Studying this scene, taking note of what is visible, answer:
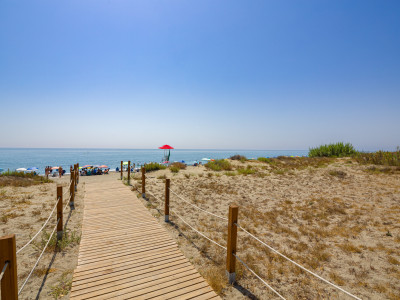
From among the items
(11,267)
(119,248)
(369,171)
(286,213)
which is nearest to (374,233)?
(286,213)

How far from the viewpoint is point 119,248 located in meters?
4.98

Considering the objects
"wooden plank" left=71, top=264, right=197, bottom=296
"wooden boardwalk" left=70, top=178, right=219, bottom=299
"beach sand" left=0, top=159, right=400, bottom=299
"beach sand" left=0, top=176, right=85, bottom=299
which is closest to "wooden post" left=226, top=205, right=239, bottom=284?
"beach sand" left=0, top=159, right=400, bottom=299

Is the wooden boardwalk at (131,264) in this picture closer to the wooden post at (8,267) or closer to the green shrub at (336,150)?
the wooden post at (8,267)

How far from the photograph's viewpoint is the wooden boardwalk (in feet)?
11.4

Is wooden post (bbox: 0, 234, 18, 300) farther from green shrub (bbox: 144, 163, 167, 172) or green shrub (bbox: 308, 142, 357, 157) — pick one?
green shrub (bbox: 308, 142, 357, 157)

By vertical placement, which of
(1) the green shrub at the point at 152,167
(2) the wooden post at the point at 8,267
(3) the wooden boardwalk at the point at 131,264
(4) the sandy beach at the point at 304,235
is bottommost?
(4) the sandy beach at the point at 304,235

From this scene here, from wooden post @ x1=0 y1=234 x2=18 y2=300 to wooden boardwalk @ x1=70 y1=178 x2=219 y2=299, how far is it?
1.24m

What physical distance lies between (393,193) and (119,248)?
1273cm

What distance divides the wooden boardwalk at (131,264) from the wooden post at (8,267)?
124 cm

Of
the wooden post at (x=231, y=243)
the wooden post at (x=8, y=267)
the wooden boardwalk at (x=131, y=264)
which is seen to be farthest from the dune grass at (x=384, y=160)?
the wooden post at (x=8, y=267)

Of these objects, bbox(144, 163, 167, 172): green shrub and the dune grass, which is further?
bbox(144, 163, 167, 172): green shrub

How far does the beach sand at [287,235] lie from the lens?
392 cm

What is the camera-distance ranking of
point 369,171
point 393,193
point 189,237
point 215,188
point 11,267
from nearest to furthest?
point 11,267, point 189,237, point 393,193, point 215,188, point 369,171

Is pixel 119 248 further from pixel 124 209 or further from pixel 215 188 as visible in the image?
pixel 215 188
